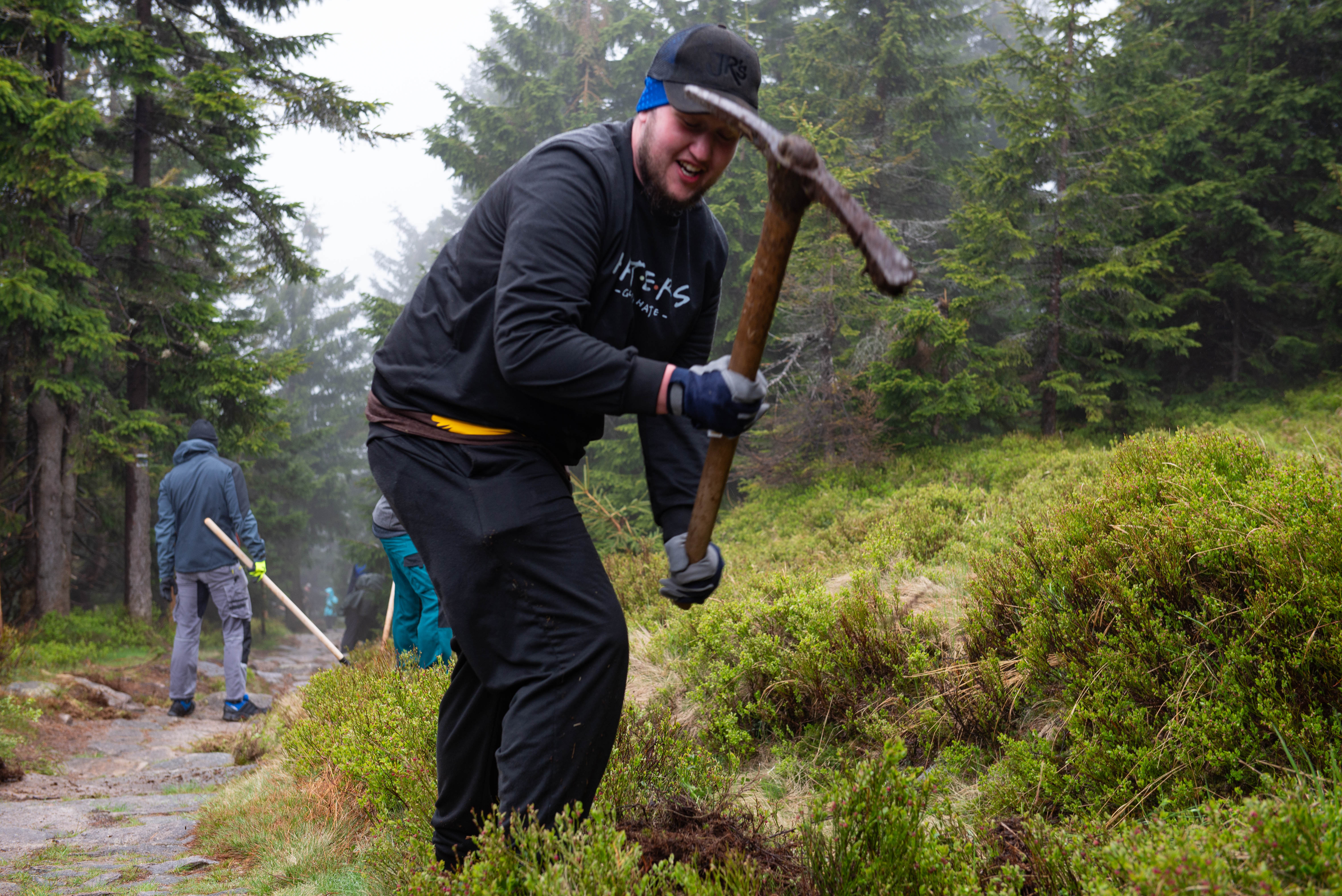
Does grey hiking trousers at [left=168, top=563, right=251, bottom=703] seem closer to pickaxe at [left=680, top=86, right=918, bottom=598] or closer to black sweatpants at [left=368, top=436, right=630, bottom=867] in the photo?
black sweatpants at [left=368, top=436, right=630, bottom=867]

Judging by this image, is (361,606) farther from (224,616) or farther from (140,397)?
(224,616)

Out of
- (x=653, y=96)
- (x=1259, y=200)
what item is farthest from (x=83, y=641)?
(x=1259, y=200)

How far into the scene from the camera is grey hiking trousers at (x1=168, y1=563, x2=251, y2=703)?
8.98 meters

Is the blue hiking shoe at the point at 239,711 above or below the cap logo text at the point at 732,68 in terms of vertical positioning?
below

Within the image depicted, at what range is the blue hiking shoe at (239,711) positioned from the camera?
371 inches

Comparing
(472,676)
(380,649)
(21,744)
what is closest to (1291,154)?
(380,649)

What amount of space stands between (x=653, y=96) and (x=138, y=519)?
15.4 m

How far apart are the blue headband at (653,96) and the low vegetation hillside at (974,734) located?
187cm

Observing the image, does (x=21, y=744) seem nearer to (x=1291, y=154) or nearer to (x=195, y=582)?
(x=195, y=582)

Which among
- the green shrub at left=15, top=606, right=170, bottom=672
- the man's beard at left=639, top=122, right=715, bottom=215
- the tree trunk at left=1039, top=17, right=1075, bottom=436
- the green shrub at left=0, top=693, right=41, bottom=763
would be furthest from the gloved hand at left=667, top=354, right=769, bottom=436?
the tree trunk at left=1039, top=17, right=1075, bottom=436

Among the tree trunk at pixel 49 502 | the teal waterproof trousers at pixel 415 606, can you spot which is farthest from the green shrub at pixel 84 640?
the teal waterproof trousers at pixel 415 606

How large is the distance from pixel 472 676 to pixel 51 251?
13.2 m

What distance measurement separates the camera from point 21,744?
22.8 feet

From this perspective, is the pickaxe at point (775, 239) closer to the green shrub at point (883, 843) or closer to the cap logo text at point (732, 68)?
the cap logo text at point (732, 68)
